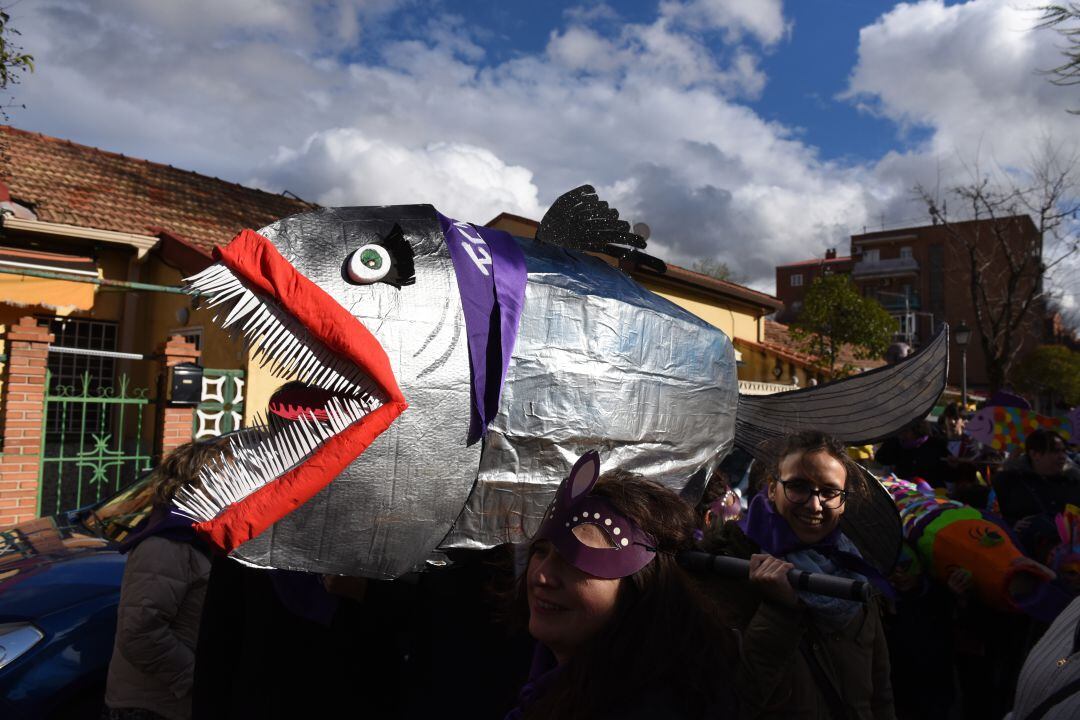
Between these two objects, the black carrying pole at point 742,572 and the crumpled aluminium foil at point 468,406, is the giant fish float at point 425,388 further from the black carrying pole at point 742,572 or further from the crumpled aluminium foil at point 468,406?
the black carrying pole at point 742,572

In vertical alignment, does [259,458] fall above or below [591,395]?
below

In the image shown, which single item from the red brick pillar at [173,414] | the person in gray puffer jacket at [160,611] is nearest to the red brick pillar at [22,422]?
the red brick pillar at [173,414]

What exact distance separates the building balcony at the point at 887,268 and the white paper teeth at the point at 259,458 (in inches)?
1826

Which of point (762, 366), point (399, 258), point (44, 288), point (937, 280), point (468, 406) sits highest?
point (937, 280)

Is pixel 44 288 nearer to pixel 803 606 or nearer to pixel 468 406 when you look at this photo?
pixel 468 406

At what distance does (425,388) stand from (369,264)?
1.07 ft

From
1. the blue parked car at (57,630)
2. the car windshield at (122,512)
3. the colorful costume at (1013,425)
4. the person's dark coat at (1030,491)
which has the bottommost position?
the blue parked car at (57,630)

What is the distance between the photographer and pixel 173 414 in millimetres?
6250

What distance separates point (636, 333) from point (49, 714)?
2521mm

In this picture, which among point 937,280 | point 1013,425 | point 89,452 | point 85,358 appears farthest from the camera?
point 937,280

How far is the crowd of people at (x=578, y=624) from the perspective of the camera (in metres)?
1.26

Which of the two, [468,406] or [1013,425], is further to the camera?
[1013,425]

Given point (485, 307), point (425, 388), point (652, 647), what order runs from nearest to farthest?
1. point (652, 647)
2. point (425, 388)
3. point (485, 307)

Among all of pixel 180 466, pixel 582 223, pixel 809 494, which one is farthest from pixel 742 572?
pixel 180 466
